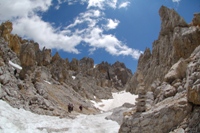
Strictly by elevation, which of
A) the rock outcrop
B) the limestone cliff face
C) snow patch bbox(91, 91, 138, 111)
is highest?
the limestone cliff face

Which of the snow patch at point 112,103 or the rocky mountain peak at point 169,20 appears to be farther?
the rocky mountain peak at point 169,20

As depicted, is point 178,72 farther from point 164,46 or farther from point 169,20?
point 169,20

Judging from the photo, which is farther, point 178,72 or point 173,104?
point 178,72

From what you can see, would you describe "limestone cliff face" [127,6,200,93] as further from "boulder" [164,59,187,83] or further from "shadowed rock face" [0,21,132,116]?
"boulder" [164,59,187,83]

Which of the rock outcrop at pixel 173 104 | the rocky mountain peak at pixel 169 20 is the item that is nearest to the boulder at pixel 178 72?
the rock outcrop at pixel 173 104

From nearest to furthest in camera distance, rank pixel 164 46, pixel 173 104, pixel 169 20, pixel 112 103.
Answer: pixel 173 104 → pixel 164 46 → pixel 169 20 → pixel 112 103

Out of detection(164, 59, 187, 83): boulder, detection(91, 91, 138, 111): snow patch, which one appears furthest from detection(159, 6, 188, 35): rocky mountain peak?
detection(164, 59, 187, 83): boulder

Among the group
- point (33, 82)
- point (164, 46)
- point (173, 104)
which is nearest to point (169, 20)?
point (164, 46)

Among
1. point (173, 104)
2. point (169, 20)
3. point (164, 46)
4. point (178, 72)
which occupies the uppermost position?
point (169, 20)

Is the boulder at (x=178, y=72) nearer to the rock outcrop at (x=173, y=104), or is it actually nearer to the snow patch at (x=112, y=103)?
the rock outcrop at (x=173, y=104)

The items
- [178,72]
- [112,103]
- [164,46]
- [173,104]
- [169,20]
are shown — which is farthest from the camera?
[112,103]

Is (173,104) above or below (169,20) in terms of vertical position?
below

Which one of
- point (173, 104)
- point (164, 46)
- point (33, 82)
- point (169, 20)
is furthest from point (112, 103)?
point (173, 104)

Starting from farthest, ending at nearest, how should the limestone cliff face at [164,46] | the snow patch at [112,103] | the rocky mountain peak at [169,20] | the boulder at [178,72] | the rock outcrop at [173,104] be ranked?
the rocky mountain peak at [169,20], the snow patch at [112,103], the limestone cliff face at [164,46], the boulder at [178,72], the rock outcrop at [173,104]
